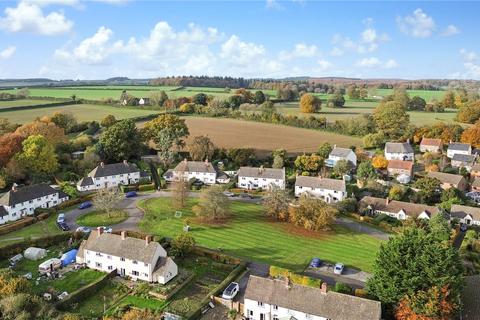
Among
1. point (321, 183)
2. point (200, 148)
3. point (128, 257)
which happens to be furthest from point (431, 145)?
point (128, 257)

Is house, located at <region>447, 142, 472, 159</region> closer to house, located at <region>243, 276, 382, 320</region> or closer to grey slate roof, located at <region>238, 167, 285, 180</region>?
grey slate roof, located at <region>238, 167, 285, 180</region>

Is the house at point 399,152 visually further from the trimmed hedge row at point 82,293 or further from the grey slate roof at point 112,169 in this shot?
the trimmed hedge row at point 82,293

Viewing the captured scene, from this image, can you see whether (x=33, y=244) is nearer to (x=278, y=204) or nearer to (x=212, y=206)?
(x=212, y=206)

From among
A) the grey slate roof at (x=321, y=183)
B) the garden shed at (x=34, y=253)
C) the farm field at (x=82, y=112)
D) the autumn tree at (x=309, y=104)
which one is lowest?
the garden shed at (x=34, y=253)

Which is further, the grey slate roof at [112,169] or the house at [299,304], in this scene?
the grey slate roof at [112,169]

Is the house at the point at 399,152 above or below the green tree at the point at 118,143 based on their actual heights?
below

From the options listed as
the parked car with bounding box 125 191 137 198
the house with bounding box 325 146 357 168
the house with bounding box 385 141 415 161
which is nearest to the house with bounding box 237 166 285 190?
the house with bounding box 325 146 357 168

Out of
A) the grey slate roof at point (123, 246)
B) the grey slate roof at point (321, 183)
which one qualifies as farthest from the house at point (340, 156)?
the grey slate roof at point (123, 246)

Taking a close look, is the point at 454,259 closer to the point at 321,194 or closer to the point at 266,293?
the point at 266,293
